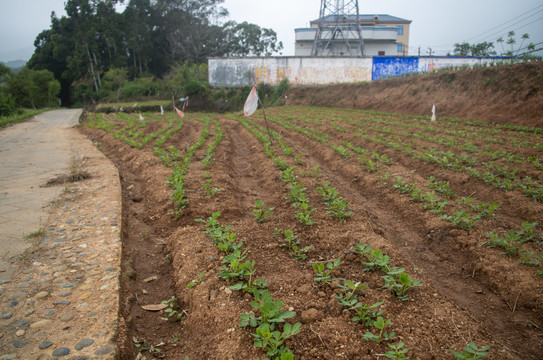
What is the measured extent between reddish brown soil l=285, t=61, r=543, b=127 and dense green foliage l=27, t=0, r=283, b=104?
28.3 m

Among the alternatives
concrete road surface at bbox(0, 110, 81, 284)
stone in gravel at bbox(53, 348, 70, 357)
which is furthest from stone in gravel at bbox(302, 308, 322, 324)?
concrete road surface at bbox(0, 110, 81, 284)

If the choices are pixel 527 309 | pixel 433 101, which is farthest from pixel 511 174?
pixel 433 101

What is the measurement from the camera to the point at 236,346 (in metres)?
2.59

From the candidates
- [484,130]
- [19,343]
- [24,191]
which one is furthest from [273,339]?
[484,130]

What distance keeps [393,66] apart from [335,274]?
110 feet

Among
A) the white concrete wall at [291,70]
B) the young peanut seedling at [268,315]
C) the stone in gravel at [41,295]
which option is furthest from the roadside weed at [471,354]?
the white concrete wall at [291,70]

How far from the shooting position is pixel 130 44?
5519 centimetres

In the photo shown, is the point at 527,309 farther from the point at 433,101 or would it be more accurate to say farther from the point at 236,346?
the point at 433,101

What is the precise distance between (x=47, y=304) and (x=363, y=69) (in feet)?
114

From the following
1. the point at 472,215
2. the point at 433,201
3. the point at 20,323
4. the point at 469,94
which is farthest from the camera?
the point at 469,94

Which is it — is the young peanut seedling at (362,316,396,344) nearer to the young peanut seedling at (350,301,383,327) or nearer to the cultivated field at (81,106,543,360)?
the cultivated field at (81,106,543,360)

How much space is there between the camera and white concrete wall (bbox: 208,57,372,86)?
111 feet

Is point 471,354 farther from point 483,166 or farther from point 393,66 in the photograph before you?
point 393,66

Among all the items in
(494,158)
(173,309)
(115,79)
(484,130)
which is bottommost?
(173,309)
